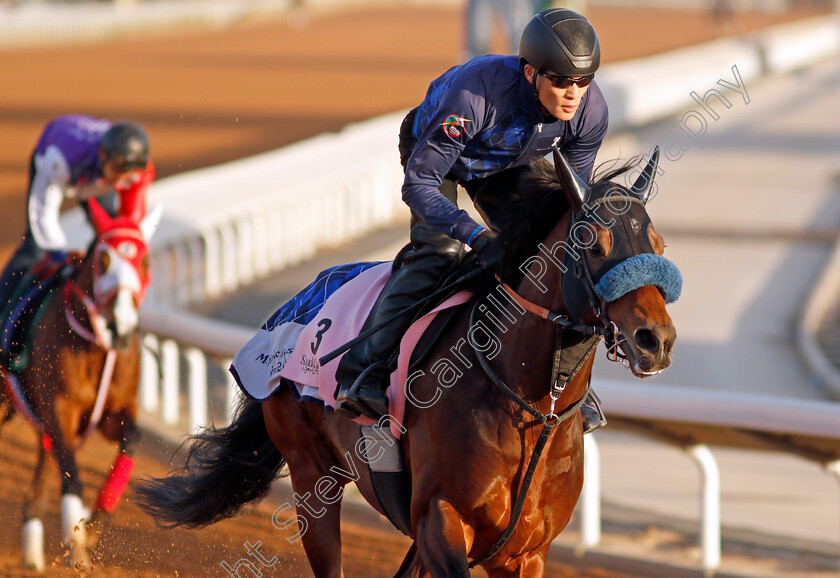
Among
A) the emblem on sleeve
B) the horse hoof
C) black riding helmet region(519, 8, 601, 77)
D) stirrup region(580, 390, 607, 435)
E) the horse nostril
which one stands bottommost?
the horse hoof

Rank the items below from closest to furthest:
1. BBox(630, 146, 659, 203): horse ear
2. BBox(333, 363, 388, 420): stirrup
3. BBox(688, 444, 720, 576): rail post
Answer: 1. BBox(630, 146, 659, 203): horse ear
2. BBox(333, 363, 388, 420): stirrup
3. BBox(688, 444, 720, 576): rail post

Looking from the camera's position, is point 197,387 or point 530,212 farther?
point 197,387

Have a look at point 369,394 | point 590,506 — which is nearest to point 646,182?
point 369,394

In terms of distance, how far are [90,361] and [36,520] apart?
0.72 metres

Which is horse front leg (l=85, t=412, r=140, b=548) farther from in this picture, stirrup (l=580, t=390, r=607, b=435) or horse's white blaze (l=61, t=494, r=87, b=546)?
stirrup (l=580, t=390, r=607, b=435)

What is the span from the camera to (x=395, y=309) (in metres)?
3.55

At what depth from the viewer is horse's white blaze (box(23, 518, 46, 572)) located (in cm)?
500

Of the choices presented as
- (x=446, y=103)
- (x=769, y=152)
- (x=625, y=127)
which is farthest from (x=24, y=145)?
(x=446, y=103)

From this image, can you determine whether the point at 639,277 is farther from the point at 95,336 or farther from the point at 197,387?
the point at 197,387

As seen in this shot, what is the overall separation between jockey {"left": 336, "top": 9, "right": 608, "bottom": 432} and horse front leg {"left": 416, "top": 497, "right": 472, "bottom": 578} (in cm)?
38

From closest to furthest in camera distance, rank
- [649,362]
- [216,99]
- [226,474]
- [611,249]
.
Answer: [649,362] < [611,249] < [226,474] < [216,99]

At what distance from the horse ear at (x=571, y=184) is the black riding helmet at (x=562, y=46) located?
36 cm

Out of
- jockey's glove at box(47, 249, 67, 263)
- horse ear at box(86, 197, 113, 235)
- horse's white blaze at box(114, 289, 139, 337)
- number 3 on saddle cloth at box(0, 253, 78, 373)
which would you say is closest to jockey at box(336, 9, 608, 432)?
horse's white blaze at box(114, 289, 139, 337)

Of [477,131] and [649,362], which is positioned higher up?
[477,131]
